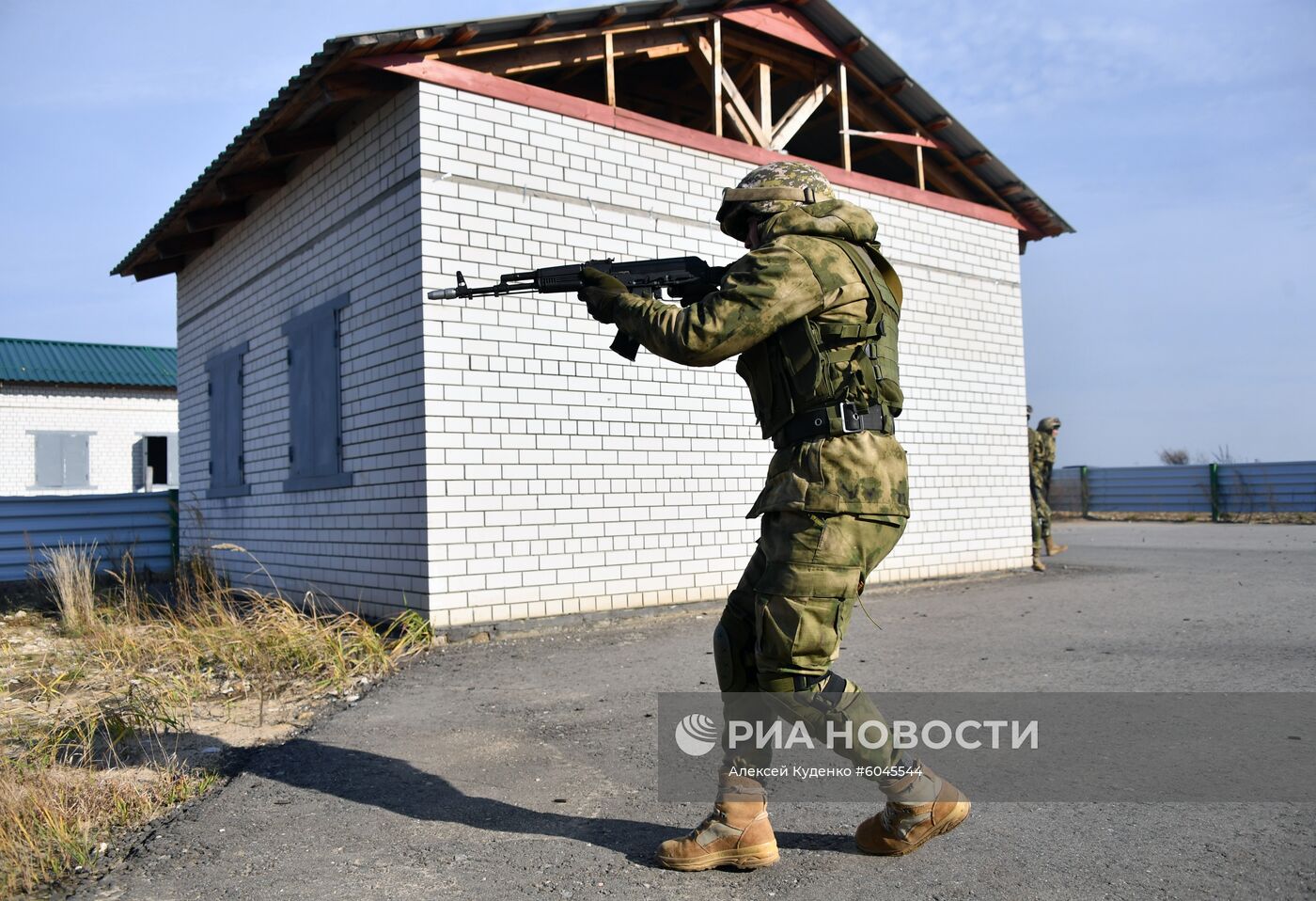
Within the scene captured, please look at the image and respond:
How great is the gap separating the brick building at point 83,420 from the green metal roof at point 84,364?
2 centimetres

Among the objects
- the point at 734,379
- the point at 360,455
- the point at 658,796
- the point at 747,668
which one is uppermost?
the point at 734,379

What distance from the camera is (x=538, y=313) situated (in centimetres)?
779

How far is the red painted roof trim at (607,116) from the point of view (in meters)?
7.29

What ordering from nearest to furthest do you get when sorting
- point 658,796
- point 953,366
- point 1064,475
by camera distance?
1. point 658,796
2. point 953,366
3. point 1064,475

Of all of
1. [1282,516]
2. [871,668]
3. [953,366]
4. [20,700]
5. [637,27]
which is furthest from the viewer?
[1282,516]

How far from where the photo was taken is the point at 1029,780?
3.75 metres

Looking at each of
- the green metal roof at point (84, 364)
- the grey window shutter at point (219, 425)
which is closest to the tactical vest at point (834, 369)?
the grey window shutter at point (219, 425)

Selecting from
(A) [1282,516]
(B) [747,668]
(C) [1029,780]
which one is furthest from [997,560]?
(A) [1282,516]

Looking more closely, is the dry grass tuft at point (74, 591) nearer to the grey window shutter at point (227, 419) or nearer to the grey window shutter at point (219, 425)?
the grey window shutter at point (227, 419)

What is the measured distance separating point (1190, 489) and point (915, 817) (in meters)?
24.3

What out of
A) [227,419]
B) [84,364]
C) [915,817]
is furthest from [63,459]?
[915,817]

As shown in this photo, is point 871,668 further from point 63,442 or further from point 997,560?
point 63,442

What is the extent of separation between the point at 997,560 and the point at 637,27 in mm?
6863

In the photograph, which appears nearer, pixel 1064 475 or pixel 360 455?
pixel 360 455
